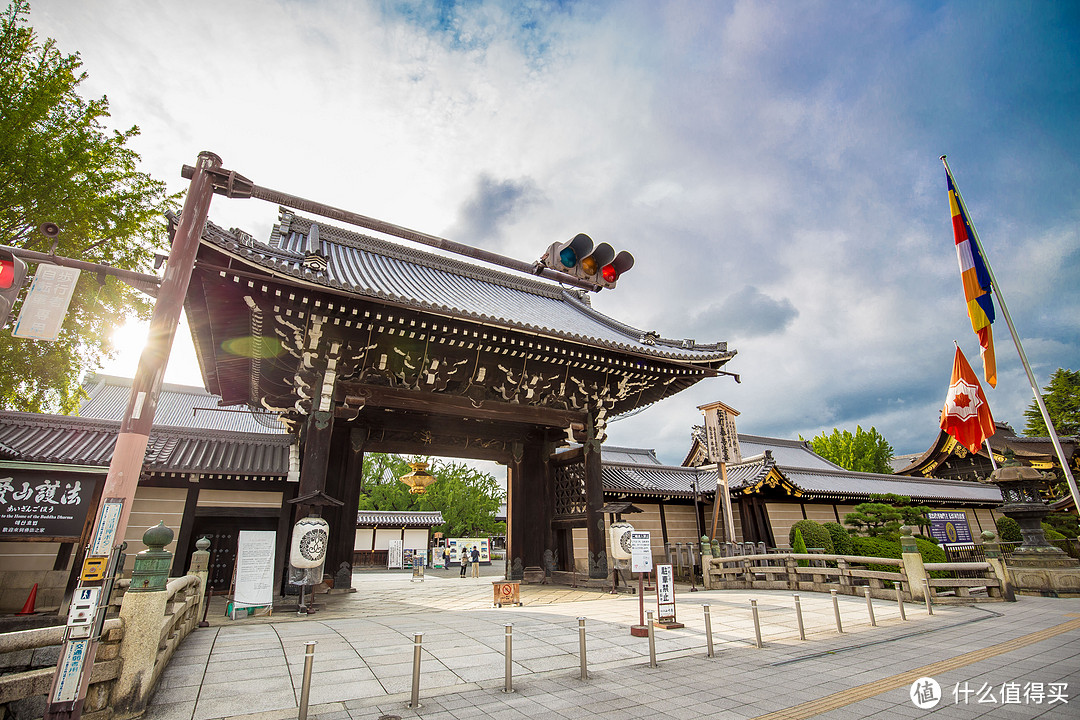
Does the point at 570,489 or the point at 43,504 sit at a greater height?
the point at 570,489

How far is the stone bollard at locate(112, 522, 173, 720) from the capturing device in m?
4.45

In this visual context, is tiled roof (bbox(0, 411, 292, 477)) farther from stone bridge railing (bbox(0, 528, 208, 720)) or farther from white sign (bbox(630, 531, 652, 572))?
white sign (bbox(630, 531, 652, 572))

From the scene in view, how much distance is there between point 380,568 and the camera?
34.1m

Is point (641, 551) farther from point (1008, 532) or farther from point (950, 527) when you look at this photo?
point (1008, 532)

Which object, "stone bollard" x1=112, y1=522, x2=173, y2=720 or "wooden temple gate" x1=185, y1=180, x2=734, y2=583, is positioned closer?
"stone bollard" x1=112, y1=522, x2=173, y2=720

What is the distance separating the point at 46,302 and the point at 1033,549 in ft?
76.2

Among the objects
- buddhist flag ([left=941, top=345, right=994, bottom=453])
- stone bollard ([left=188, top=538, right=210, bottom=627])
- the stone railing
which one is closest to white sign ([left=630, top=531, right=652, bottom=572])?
the stone railing

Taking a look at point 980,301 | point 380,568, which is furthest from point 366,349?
point 380,568

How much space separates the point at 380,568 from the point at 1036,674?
115 feet

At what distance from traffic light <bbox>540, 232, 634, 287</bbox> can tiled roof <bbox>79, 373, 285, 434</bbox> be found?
17893 mm

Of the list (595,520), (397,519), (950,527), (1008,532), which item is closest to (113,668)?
(595,520)

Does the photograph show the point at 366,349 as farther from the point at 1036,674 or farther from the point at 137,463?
Result: the point at 1036,674

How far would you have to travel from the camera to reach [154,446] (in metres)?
14.0

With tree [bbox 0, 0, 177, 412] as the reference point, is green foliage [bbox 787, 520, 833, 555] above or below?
below
